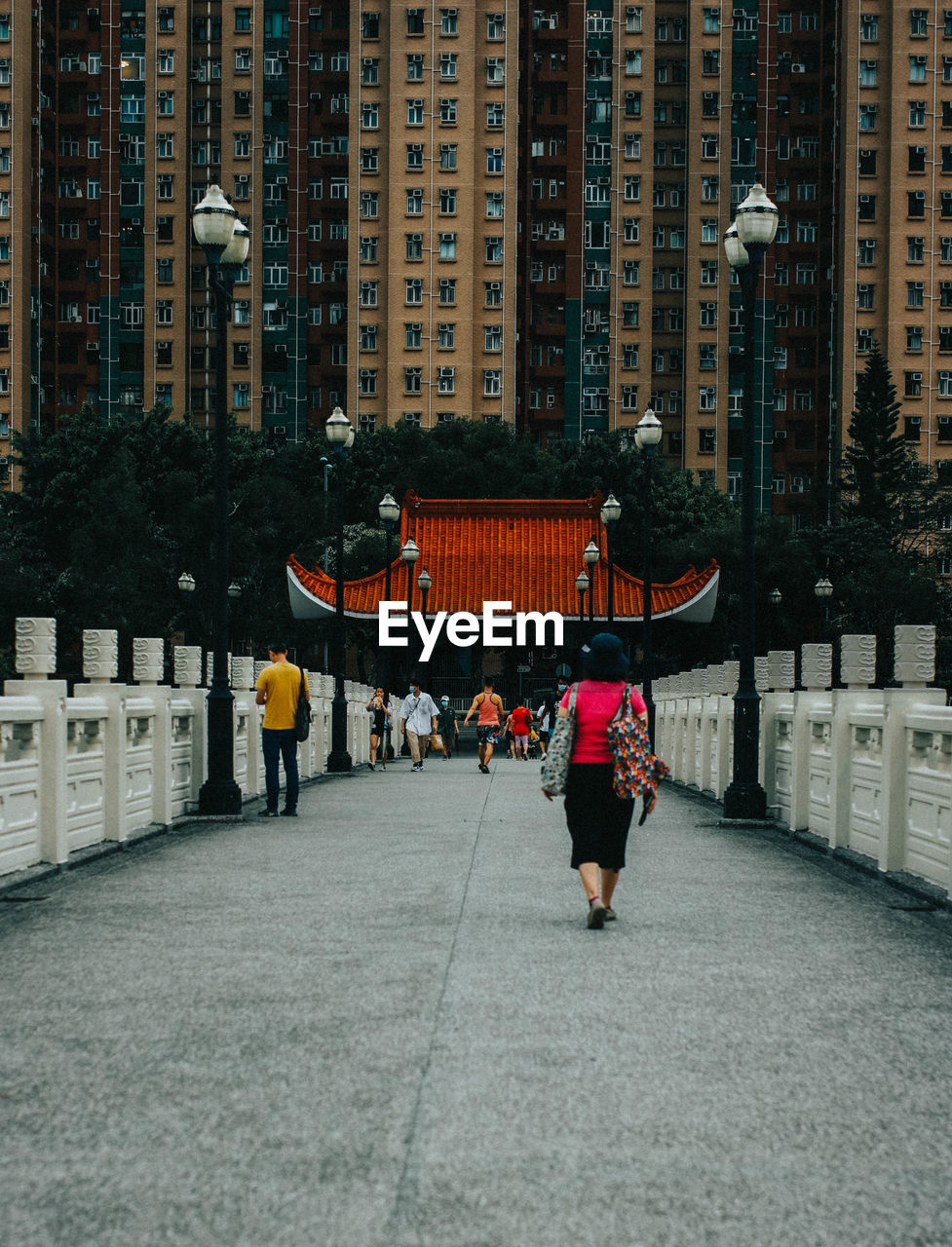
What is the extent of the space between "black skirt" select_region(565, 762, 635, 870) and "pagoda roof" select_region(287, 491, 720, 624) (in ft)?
133

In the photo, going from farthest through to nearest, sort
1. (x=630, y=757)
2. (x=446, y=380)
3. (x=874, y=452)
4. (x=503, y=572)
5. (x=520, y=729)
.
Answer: (x=446, y=380) < (x=874, y=452) < (x=503, y=572) < (x=520, y=729) < (x=630, y=757)

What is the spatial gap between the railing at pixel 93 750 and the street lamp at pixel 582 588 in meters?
32.3

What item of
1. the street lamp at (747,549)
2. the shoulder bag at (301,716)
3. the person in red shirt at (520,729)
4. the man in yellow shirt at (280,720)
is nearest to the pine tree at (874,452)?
the person in red shirt at (520,729)

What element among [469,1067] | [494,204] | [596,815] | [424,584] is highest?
[494,204]

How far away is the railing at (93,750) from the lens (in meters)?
11.3

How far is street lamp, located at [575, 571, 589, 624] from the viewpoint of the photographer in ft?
164

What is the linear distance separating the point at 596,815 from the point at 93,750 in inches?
205

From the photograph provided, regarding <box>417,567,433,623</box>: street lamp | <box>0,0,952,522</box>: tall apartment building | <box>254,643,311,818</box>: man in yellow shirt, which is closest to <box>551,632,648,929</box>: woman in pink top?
<box>254,643,311,818</box>: man in yellow shirt

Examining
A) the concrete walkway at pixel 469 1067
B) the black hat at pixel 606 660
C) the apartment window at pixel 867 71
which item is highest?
the apartment window at pixel 867 71

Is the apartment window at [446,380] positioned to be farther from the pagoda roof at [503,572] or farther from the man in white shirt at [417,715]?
the man in white shirt at [417,715]

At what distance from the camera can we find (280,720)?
58.6 ft

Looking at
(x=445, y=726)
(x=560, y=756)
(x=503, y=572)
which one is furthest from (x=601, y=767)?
(x=503, y=572)

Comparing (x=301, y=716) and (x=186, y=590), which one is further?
(x=186, y=590)

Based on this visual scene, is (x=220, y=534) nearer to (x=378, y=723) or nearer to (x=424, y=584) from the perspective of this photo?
(x=378, y=723)
